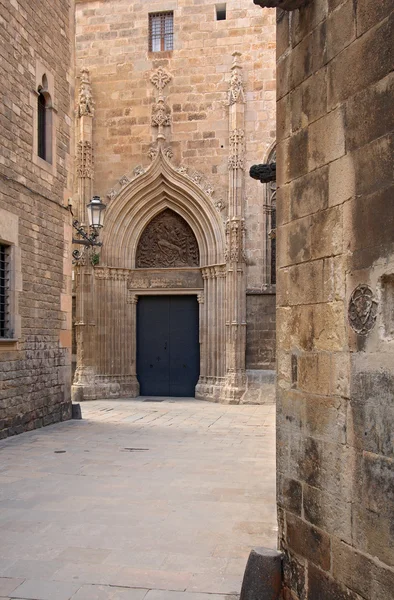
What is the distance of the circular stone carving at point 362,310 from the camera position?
267cm

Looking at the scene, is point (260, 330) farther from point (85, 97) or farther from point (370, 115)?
point (370, 115)

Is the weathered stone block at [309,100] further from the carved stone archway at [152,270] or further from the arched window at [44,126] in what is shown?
the carved stone archway at [152,270]

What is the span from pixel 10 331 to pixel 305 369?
7.05 metres

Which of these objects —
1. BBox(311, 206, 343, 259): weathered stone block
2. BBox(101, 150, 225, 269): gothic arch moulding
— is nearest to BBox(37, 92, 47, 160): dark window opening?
BBox(101, 150, 225, 269): gothic arch moulding

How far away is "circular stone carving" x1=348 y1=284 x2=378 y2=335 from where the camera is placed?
267cm

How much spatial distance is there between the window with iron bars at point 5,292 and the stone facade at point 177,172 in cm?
559

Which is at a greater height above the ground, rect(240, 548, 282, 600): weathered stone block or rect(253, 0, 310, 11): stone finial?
rect(253, 0, 310, 11): stone finial

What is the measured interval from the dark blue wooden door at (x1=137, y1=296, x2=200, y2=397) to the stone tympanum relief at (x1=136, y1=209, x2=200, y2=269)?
0.93m

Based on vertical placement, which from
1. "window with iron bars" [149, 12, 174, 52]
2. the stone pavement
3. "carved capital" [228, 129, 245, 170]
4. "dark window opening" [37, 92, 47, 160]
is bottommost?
the stone pavement

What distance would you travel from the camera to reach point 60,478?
6.47 m

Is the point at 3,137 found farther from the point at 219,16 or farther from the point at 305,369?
the point at 219,16

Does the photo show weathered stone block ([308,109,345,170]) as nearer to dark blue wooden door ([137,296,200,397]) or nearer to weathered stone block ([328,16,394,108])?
weathered stone block ([328,16,394,108])

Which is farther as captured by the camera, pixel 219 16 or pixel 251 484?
pixel 219 16

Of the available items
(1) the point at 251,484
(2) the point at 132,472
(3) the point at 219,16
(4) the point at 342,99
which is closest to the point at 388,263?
(4) the point at 342,99
